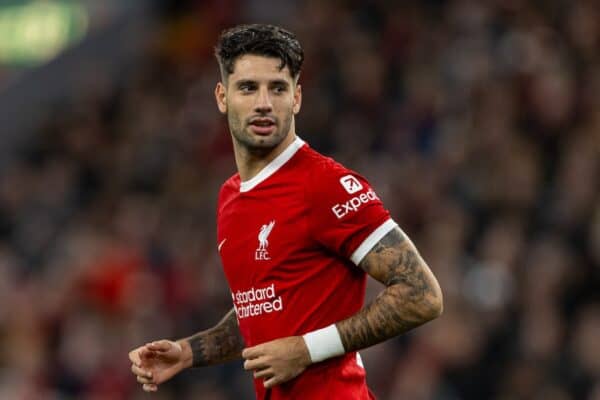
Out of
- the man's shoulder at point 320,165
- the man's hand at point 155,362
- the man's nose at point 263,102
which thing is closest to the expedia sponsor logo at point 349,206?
the man's shoulder at point 320,165

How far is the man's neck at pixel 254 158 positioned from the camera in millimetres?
4426

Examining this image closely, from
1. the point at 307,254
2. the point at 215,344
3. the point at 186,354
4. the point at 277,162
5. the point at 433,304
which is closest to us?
the point at 433,304

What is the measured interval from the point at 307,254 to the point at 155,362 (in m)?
0.77

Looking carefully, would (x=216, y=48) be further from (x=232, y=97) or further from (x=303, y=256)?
(x=303, y=256)

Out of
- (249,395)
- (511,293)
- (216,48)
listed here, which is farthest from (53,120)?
(216,48)

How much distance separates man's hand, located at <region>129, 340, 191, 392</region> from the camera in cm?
455

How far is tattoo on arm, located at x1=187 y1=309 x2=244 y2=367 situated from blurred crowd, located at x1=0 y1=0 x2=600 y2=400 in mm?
3336

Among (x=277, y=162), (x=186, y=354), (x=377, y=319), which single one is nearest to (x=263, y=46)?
(x=277, y=162)

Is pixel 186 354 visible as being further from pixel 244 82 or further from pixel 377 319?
pixel 244 82

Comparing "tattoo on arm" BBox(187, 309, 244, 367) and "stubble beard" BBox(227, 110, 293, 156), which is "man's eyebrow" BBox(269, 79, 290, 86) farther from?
"tattoo on arm" BBox(187, 309, 244, 367)

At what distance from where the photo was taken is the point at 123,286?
1026 cm

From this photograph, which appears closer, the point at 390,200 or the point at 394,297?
the point at 394,297

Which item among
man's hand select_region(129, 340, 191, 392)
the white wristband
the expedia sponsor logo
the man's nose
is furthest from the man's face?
man's hand select_region(129, 340, 191, 392)

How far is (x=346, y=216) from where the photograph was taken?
164 inches
